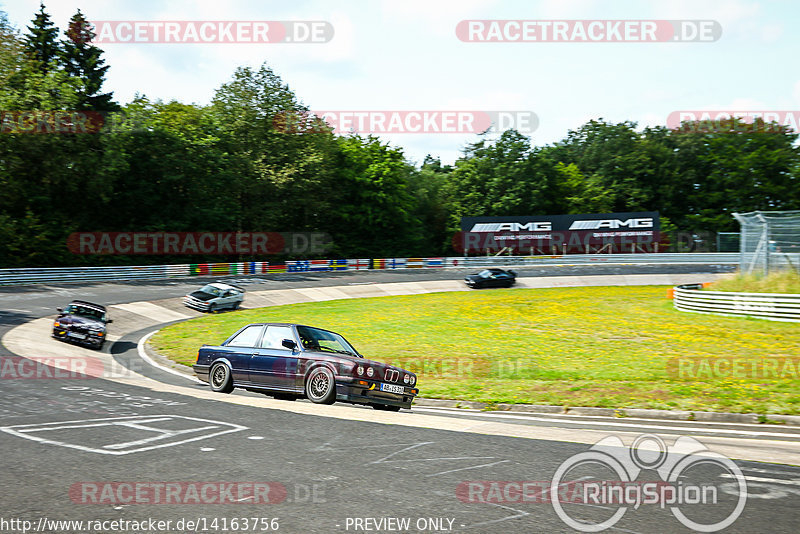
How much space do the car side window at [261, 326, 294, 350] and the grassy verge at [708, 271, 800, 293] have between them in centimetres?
2117

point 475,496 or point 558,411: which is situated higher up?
point 475,496

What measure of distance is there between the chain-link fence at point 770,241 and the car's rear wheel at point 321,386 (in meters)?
20.3

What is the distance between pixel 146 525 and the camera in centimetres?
545

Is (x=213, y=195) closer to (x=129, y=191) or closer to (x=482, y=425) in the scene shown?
(x=129, y=191)

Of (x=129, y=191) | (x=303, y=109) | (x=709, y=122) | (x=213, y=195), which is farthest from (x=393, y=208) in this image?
(x=709, y=122)

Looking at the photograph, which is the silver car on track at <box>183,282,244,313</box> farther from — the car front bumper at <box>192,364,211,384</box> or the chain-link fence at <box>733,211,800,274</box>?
the chain-link fence at <box>733,211,800,274</box>

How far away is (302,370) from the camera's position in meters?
11.9

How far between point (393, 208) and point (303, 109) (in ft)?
47.4

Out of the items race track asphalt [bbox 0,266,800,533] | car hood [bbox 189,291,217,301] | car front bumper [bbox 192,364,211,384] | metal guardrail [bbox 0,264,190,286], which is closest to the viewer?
race track asphalt [bbox 0,266,800,533]

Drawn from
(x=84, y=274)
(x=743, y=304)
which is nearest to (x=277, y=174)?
(x=84, y=274)

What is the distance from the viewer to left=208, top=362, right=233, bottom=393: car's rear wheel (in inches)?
517

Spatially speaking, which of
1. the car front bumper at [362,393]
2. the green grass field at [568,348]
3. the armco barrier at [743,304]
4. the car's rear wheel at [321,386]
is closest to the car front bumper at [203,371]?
the car's rear wheel at [321,386]

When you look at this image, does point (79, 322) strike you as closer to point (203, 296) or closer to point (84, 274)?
point (203, 296)

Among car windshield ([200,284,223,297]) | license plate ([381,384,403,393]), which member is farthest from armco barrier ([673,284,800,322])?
car windshield ([200,284,223,297])
